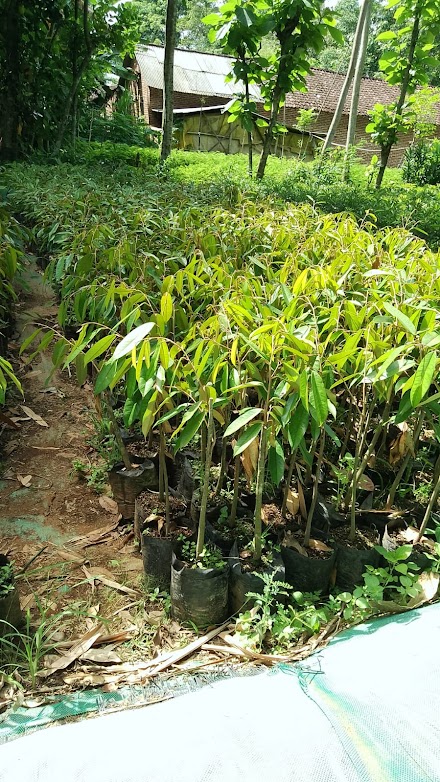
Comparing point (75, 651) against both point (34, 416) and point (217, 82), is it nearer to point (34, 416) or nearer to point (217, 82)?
point (34, 416)

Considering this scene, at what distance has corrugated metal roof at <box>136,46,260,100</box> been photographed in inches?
619

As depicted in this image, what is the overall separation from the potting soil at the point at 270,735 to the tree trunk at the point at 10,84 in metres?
7.27

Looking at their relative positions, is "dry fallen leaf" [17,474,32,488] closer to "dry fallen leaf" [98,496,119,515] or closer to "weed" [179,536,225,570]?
"dry fallen leaf" [98,496,119,515]

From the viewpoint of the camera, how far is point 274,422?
1295 mm

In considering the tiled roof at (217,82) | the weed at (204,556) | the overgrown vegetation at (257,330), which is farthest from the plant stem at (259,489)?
the tiled roof at (217,82)

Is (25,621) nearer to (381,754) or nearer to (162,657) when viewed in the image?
(162,657)

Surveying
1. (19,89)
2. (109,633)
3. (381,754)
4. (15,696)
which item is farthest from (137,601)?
(19,89)

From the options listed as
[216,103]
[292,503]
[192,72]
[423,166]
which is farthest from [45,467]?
[192,72]

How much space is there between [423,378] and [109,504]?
4.58ft

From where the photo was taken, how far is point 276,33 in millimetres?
5352

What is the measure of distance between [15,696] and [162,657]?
14.8 inches

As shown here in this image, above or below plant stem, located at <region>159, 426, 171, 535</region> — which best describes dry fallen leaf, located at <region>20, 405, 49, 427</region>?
below

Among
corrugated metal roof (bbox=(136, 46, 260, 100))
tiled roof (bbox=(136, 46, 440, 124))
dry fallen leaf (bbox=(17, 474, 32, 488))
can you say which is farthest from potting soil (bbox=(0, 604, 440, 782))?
tiled roof (bbox=(136, 46, 440, 124))

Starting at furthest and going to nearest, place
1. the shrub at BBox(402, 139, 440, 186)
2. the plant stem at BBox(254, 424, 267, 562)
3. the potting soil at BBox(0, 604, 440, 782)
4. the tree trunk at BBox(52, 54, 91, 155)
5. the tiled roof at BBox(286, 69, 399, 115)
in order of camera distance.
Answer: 1. the tiled roof at BBox(286, 69, 399, 115)
2. the shrub at BBox(402, 139, 440, 186)
3. the tree trunk at BBox(52, 54, 91, 155)
4. the plant stem at BBox(254, 424, 267, 562)
5. the potting soil at BBox(0, 604, 440, 782)
